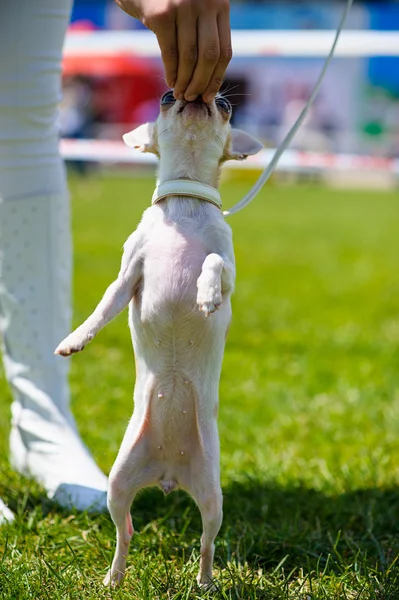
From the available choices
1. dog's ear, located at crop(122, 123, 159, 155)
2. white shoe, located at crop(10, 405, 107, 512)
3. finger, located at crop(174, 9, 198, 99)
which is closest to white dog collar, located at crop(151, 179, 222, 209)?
dog's ear, located at crop(122, 123, 159, 155)

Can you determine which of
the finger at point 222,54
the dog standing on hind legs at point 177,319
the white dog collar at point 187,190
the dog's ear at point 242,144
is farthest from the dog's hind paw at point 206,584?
the finger at point 222,54

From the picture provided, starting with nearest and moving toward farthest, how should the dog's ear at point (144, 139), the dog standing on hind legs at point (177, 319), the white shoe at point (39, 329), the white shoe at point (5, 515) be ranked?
the dog standing on hind legs at point (177, 319) < the dog's ear at point (144, 139) < the white shoe at point (5, 515) < the white shoe at point (39, 329)

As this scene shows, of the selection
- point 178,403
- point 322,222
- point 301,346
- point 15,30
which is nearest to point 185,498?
point 178,403

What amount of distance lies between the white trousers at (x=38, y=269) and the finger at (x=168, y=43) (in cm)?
78

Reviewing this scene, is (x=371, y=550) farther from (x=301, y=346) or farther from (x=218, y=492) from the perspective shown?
(x=301, y=346)

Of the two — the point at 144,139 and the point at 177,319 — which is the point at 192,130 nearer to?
the point at 144,139

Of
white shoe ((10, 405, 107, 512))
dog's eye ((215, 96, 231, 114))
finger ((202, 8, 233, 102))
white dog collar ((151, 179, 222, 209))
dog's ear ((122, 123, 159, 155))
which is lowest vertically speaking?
white shoe ((10, 405, 107, 512))

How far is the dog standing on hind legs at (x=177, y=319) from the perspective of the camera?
1679mm

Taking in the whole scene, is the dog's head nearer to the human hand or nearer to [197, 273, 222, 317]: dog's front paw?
the human hand

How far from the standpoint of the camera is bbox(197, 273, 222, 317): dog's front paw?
4.96 ft

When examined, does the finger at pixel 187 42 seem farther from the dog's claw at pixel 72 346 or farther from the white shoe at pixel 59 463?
the white shoe at pixel 59 463

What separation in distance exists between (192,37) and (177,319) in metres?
0.55

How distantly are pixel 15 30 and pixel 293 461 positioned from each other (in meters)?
1.58

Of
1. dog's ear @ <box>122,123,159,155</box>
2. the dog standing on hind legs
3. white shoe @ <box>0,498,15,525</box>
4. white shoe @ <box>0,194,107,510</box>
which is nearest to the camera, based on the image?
the dog standing on hind legs
